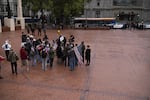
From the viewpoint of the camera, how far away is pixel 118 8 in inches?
2667

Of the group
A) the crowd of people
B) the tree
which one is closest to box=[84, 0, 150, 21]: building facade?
the tree

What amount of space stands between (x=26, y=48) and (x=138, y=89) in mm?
7208

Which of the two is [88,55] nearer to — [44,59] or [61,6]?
[44,59]

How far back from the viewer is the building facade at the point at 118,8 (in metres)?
67.2

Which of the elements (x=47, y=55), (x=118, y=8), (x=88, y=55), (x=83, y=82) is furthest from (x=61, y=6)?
(x=83, y=82)

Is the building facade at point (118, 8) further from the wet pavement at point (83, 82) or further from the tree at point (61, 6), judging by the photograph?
the wet pavement at point (83, 82)

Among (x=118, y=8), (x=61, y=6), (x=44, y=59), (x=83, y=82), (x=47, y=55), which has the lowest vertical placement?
(x=83, y=82)

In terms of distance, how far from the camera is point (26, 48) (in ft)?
53.0

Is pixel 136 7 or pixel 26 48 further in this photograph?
pixel 136 7

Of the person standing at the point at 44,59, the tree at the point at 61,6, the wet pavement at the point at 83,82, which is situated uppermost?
the tree at the point at 61,6

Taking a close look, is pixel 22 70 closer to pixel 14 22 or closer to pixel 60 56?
pixel 60 56

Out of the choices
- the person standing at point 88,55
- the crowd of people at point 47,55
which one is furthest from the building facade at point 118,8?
the crowd of people at point 47,55

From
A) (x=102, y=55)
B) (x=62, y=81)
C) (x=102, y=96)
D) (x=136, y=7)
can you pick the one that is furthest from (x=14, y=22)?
(x=136, y=7)

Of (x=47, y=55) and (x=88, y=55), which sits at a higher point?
(x=47, y=55)
